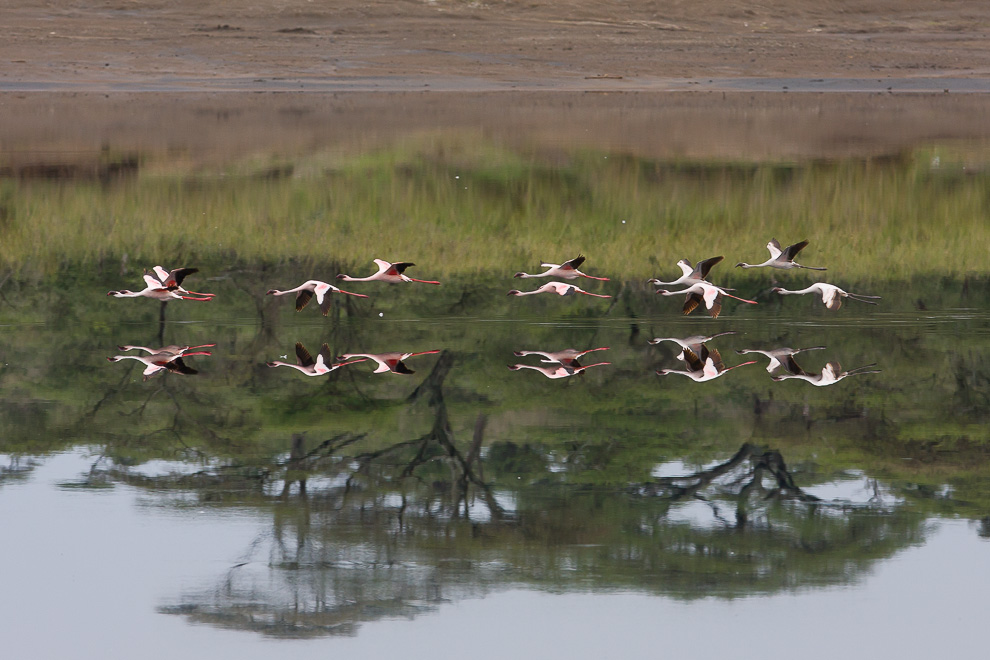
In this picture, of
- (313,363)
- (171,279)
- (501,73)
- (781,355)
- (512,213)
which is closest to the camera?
(313,363)

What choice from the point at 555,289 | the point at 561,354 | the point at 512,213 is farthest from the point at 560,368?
the point at 512,213

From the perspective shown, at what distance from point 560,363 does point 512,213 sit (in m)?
6.76

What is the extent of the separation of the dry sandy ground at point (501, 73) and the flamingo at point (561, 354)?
1240 cm

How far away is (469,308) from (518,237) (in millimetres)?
3396

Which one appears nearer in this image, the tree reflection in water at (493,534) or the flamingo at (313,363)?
the tree reflection in water at (493,534)

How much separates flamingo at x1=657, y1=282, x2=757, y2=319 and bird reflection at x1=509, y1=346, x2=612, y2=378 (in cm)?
91

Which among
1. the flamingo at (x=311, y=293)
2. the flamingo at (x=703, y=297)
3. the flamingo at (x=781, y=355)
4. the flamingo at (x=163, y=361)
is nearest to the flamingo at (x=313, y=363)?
the flamingo at (x=163, y=361)

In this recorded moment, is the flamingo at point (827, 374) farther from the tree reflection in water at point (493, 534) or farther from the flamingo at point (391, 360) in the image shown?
the flamingo at point (391, 360)

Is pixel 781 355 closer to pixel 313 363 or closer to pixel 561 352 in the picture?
pixel 561 352

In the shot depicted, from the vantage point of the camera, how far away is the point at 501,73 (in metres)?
35.6

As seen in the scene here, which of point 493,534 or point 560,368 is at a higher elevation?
point 493,534

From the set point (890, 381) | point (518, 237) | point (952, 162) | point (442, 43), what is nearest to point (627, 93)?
point (442, 43)

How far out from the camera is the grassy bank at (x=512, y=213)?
12422mm

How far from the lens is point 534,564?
548 cm
